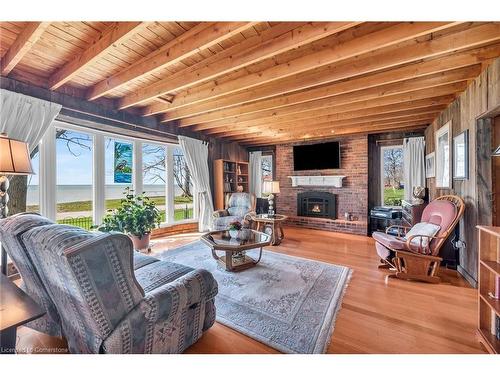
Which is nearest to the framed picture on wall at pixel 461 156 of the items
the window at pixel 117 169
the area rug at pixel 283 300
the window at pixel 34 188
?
the area rug at pixel 283 300

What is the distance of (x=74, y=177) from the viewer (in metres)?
3.24

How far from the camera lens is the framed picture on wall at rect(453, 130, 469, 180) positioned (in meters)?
2.48

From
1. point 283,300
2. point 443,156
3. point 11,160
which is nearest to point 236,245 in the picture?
point 283,300

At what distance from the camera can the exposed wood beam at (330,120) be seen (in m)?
3.41

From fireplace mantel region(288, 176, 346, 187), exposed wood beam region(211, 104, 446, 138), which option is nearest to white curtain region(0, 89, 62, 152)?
exposed wood beam region(211, 104, 446, 138)

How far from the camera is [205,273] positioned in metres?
1.53

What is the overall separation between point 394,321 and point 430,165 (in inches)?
133

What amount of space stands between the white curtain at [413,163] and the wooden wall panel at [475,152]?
1.58m

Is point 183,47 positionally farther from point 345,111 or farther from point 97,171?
point 97,171

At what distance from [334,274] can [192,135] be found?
156 inches

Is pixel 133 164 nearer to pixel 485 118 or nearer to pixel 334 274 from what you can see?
pixel 334 274

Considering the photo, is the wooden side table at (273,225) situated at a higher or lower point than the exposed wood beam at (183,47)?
lower

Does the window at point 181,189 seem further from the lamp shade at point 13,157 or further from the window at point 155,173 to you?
the lamp shade at point 13,157
